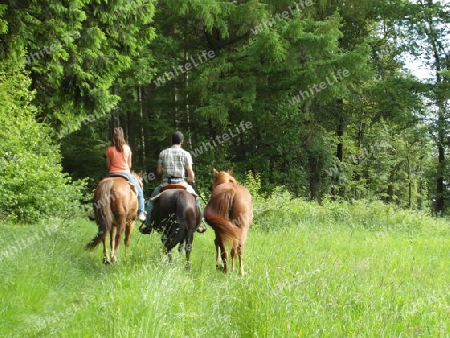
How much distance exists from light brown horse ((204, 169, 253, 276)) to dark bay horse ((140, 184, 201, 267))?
30cm

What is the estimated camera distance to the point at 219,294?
532cm

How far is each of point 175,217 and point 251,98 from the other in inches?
591

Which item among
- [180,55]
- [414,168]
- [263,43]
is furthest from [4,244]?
[414,168]

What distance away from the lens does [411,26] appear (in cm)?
2644

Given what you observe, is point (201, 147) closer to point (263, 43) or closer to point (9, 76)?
point (263, 43)

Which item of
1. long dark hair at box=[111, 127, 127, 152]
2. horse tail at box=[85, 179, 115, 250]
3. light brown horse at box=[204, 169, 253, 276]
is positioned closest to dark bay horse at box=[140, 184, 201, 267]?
light brown horse at box=[204, 169, 253, 276]

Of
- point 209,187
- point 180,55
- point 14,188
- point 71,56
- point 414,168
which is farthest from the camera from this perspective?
point 414,168

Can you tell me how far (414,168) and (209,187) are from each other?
29.8 m

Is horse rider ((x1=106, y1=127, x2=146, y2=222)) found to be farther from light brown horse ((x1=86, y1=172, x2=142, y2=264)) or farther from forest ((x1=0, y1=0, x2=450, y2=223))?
forest ((x1=0, y1=0, x2=450, y2=223))

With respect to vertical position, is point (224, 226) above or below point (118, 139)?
below

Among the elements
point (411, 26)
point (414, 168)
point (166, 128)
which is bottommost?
point (414, 168)

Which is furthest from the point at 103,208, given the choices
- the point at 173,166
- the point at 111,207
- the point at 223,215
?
the point at 223,215

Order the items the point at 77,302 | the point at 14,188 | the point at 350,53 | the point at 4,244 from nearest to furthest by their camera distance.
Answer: the point at 77,302 → the point at 4,244 → the point at 14,188 → the point at 350,53

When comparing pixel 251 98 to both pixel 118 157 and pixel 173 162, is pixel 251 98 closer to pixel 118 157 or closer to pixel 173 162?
pixel 118 157
